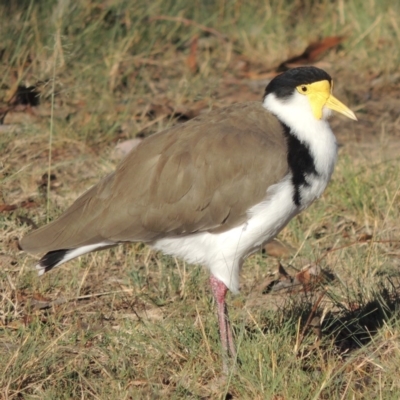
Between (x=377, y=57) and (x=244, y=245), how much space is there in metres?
4.17

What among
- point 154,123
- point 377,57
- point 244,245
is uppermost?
→ point 244,245

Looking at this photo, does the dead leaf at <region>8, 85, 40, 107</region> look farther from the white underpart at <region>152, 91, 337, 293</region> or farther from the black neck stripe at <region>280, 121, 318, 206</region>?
the black neck stripe at <region>280, 121, 318, 206</region>

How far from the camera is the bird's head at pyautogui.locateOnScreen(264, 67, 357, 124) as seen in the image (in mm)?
4848

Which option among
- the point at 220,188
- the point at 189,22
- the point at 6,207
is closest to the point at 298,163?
the point at 220,188

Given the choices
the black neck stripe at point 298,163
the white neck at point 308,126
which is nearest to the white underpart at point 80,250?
Result: the black neck stripe at point 298,163

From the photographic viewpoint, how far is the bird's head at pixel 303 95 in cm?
485

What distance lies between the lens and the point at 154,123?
7.12 meters

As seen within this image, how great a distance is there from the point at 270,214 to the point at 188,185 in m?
0.44

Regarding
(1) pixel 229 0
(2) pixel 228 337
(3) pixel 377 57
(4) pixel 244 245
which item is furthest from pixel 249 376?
(1) pixel 229 0

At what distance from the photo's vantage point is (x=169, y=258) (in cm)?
563

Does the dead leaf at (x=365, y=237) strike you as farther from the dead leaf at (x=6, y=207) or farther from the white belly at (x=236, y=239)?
the dead leaf at (x=6, y=207)

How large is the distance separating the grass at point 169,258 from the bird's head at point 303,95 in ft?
2.69

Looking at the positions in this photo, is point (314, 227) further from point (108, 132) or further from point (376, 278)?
point (108, 132)

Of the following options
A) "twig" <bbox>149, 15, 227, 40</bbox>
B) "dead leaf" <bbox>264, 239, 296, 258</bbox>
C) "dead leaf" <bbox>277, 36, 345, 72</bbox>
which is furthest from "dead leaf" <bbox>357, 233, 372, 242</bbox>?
"twig" <bbox>149, 15, 227, 40</bbox>
